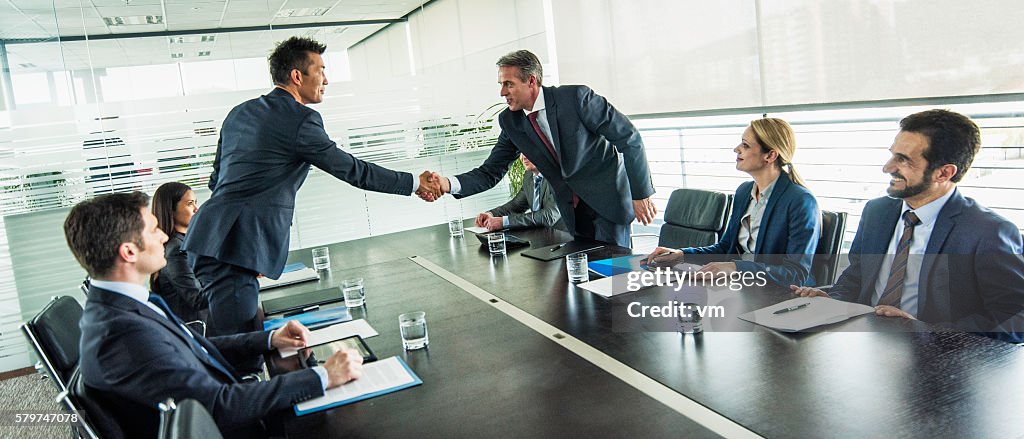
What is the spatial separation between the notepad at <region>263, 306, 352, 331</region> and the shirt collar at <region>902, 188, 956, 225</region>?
1871mm

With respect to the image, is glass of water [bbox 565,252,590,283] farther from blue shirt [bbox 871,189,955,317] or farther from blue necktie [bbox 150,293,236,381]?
blue necktie [bbox 150,293,236,381]

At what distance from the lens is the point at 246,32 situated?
6207 millimetres

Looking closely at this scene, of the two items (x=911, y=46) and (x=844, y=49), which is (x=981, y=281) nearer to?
(x=911, y=46)

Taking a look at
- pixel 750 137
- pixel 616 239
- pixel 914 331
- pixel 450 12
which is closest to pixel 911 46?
pixel 750 137

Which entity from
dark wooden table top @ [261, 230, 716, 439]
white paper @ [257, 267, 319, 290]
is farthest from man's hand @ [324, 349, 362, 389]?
white paper @ [257, 267, 319, 290]

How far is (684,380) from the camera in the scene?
5.36 feet

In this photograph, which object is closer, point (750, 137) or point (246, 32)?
point (750, 137)

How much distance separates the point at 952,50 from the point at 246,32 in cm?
514

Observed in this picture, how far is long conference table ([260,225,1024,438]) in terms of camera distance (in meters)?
1.38

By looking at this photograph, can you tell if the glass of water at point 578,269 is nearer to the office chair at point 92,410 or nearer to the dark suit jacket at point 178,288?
the office chair at point 92,410

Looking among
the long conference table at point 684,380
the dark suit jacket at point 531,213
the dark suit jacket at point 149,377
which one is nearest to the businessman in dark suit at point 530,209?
the dark suit jacket at point 531,213

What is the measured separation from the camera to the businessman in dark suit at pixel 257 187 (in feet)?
8.91

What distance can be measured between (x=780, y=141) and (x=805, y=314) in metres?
1.13

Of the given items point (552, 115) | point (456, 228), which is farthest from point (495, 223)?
point (552, 115)
